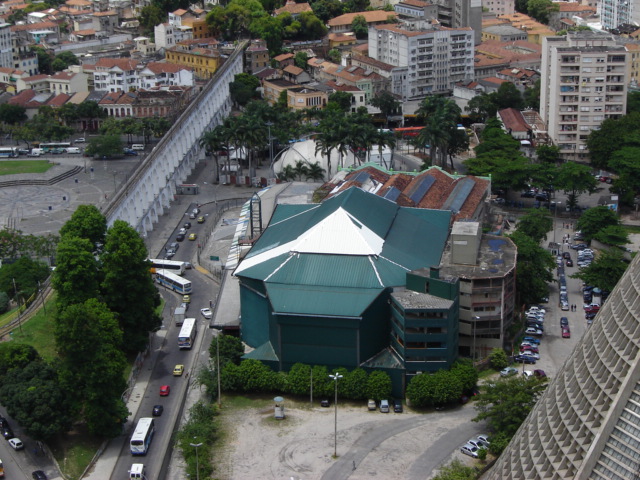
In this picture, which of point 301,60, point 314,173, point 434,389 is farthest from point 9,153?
point 434,389

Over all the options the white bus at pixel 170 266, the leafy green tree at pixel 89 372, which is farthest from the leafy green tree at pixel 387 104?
the leafy green tree at pixel 89 372

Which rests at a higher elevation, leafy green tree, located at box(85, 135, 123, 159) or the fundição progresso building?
the fundição progresso building

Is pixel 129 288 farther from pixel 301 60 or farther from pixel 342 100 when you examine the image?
pixel 301 60

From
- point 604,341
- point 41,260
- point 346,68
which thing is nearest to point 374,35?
point 346,68

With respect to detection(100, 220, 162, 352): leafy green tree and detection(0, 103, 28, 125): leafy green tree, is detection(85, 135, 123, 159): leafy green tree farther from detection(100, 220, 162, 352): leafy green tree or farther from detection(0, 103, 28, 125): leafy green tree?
detection(100, 220, 162, 352): leafy green tree

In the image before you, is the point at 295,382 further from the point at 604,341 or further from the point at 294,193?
the point at 294,193

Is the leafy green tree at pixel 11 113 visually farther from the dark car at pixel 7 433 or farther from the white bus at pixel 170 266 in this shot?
the dark car at pixel 7 433

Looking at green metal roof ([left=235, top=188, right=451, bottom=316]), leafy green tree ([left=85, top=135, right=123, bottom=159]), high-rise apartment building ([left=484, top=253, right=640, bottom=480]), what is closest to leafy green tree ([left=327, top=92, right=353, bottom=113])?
leafy green tree ([left=85, top=135, right=123, bottom=159])

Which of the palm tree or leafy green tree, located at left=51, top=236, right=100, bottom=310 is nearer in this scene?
leafy green tree, located at left=51, top=236, right=100, bottom=310
